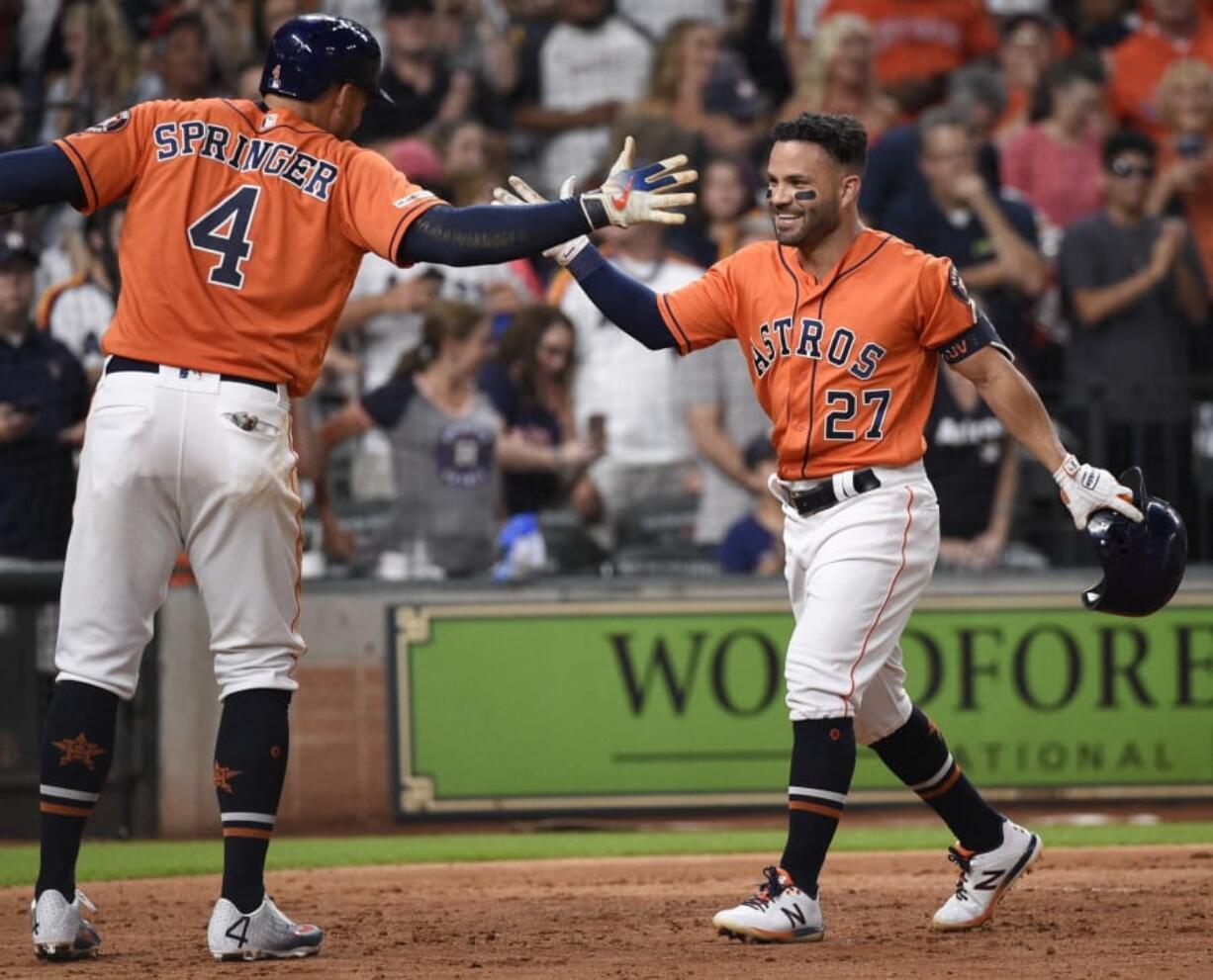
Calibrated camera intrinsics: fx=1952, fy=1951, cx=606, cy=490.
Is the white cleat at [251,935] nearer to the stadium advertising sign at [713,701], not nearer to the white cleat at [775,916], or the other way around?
the white cleat at [775,916]

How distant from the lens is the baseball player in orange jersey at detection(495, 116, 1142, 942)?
5.11m

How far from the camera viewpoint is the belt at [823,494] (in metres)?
5.22

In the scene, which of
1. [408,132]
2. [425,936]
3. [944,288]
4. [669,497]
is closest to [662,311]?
[944,288]

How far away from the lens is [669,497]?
9.61 metres

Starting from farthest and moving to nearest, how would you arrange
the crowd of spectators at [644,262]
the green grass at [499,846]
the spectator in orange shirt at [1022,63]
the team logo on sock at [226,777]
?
the spectator in orange shirt at [1022,63], the crowd of spectators at [644,262], the green grass at [499,846], the team logo on sock at [226,777]

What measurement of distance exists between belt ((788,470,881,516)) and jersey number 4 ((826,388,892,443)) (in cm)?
10

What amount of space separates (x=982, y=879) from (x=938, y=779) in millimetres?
306

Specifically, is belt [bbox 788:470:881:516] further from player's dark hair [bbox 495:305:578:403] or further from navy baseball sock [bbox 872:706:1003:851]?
player's dark hair [bbox 495:305:578:403]

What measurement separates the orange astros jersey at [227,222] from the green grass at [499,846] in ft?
11.1

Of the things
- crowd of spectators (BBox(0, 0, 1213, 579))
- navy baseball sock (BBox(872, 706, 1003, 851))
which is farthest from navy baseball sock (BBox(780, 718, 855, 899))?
crowd of spectators (BBox(0, 0, 1213, 579))

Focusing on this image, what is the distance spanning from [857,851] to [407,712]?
2447mm

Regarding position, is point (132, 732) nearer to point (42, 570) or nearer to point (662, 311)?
point (42, 570)

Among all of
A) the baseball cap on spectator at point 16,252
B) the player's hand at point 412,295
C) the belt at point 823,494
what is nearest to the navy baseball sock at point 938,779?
the belt at point 823,494

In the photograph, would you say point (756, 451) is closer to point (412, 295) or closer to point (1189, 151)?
point (412, 295)
